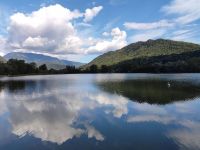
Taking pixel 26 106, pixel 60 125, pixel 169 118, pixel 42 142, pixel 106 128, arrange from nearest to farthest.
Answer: pixel 42 142, pixel 106 128, pixel 60 125, pixel 169 118, pixel 26 106

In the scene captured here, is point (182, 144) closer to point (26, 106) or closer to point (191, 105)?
point (191, 105)

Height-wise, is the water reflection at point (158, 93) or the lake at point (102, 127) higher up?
the water reflection at point (158, 93)

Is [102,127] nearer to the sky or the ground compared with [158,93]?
nearer to the ground

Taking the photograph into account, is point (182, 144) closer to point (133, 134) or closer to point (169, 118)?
point (133, 134)

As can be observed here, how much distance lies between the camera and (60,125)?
1073 inches

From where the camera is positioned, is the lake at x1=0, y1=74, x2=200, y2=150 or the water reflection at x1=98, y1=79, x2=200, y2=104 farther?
the water reflection at x1=98, y1=79, x2=200, y2=104

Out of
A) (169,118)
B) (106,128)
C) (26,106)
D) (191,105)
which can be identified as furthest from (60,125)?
(191,105)

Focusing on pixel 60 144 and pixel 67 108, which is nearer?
pixel 60 144

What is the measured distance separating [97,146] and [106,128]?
5.60 metres

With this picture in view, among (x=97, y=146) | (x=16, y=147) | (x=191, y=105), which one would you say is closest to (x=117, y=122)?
(x=97, y=146)

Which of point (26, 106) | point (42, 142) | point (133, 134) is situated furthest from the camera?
point (26, 106)

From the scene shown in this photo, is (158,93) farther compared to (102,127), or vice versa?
(158,93)

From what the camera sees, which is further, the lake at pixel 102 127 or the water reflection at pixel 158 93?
the water reflection at pixel 158 93

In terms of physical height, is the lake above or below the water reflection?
below
